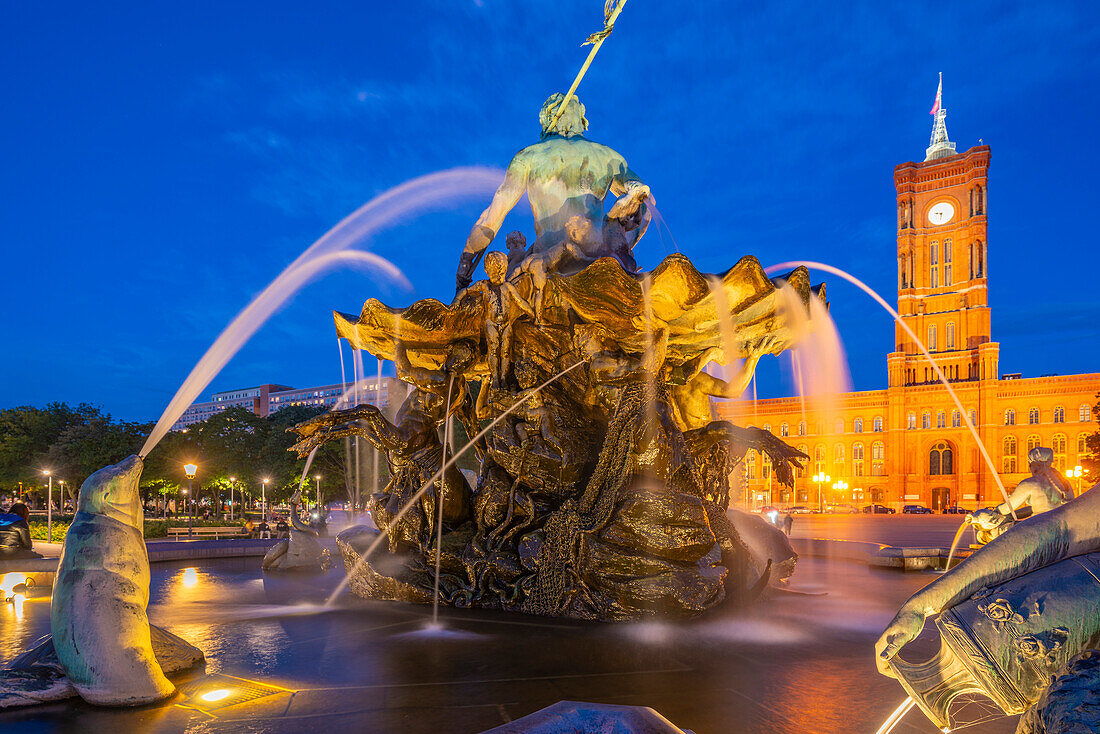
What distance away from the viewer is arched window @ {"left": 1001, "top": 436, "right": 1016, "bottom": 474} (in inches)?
3066

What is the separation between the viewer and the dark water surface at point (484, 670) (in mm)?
4102

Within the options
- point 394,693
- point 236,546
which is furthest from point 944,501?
point 394,693

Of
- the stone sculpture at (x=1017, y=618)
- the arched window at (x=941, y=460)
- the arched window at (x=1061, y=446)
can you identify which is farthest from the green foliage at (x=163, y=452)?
the arched window at (x=1061, y=446)

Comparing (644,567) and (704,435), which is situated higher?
(704,435)

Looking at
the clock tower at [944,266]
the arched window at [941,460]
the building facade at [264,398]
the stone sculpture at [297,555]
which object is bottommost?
the arched window at [941,460]

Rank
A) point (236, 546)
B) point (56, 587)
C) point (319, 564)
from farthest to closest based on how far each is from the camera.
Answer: point (236, 546) < point (319, 564) < point (56, 587)

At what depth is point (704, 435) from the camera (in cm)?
888

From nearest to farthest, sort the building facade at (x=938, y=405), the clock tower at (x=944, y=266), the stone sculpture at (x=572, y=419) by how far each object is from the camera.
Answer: the stone sculpture at (x=572, y=419) → the building facade at (x=938, y=405) → the clock tower at (x=944, y=266)

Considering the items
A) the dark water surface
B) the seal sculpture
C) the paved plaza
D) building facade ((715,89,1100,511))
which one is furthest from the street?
A: building facade ((715,89,1100,511))

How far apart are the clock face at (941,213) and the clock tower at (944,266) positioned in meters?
0.11

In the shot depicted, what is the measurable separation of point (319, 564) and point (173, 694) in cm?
889

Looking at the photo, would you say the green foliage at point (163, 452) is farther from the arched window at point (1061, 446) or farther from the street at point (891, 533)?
the arched window at point (1061, 446)

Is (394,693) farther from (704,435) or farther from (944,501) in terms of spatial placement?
(944,501)

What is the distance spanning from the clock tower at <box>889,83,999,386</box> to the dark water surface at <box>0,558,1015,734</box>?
87.5 meters
